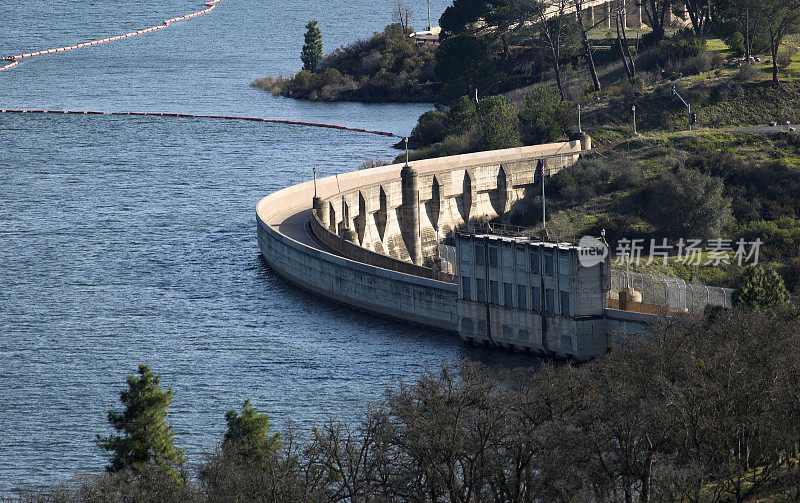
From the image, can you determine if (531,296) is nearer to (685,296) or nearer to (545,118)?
(685,296)

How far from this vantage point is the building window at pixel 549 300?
78875 mm

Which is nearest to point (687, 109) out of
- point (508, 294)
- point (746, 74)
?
point (746, 74)

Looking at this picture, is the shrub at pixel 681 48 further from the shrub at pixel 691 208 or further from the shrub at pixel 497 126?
the shrub at pixel 691 208

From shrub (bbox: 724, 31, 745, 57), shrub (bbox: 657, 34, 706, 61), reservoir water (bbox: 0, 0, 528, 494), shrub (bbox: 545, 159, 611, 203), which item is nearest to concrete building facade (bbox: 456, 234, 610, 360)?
reservoir water (bbox: 0, 0, 528, 494)

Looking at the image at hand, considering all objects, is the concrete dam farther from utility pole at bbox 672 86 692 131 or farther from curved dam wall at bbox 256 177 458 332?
utility pole at bbox 672 86 692 131

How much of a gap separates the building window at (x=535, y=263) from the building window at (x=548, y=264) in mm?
629

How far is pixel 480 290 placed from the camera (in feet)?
271

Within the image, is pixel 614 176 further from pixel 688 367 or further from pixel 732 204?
Answer: pixel 688 367

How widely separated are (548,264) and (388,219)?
34.3 meters

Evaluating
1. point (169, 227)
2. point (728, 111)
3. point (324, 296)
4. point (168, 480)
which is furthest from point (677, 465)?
point (728, 111)

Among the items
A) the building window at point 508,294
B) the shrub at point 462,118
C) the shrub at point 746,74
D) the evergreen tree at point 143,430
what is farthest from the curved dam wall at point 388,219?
the evergreen tree at point 143,430

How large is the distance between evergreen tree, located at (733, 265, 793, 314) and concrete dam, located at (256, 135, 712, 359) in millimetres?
5898

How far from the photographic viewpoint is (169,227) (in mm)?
118375

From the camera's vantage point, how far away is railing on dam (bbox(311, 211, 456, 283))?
88188mm
